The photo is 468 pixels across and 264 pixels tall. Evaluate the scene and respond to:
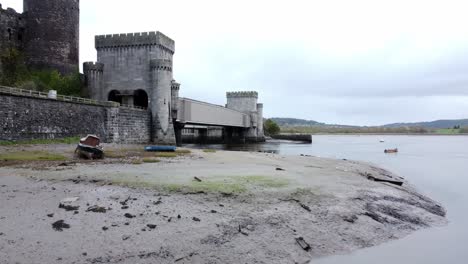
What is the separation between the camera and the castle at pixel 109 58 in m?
49.2

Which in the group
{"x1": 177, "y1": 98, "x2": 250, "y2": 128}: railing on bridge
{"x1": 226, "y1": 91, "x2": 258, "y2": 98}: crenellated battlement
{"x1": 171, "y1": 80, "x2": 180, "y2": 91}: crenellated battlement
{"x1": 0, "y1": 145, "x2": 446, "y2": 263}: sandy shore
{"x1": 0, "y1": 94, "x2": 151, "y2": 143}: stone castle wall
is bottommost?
{"x1": 0, "y1": 145, "x2": 446, "y2": 263}: sandy shore

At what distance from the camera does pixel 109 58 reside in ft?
169

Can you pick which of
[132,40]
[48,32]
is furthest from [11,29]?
[132,40]

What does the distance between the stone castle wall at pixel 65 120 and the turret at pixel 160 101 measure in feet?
4.99

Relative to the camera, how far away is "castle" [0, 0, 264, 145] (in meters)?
49.2

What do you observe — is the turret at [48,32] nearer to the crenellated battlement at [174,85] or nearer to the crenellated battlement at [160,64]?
the crenellated battlement at [160,64]

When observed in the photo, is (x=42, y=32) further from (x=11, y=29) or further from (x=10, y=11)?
(x=10, y=11)

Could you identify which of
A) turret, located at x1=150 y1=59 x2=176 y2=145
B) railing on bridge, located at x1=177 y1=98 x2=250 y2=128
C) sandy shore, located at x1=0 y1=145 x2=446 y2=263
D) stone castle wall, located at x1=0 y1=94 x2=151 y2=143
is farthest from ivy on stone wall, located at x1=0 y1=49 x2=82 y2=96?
sandy shore, located at x1=0 y1=145 x2=446 y2=263

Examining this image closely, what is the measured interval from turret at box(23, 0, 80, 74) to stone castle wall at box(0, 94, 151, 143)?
49.7 ft

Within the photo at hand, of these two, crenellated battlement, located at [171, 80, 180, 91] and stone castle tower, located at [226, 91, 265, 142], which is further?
stone castle tower, located at [226, 91, 265, 142]

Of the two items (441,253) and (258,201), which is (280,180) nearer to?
(258,201)

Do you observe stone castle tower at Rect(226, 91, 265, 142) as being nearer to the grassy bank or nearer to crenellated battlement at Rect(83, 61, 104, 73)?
crenellated battlement at Rect(83, 61, 104, 73)

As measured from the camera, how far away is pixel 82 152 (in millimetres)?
23953

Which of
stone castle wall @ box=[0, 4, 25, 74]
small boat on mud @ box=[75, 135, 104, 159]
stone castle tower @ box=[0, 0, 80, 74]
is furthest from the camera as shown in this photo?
stone castle tower @ box=[0, 0, 80, 74]
